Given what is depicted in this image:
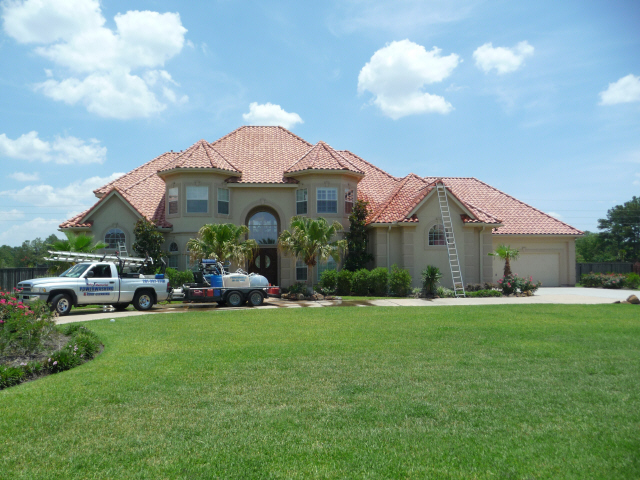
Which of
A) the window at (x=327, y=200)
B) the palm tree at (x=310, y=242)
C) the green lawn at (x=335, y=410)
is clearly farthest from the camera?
the window at (x=327, y=200)

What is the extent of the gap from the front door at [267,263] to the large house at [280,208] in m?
0.06

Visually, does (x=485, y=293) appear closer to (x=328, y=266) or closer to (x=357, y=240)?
(x=357, y=240)

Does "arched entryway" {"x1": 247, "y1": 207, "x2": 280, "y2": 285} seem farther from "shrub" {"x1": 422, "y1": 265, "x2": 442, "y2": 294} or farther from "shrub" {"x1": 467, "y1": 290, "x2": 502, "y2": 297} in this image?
"shrub" {"x1": 467, "y1": 290, "x2": 502, "y2": 297}

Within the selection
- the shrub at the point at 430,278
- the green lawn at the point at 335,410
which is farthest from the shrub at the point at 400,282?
the green lawn at the point at 335,410

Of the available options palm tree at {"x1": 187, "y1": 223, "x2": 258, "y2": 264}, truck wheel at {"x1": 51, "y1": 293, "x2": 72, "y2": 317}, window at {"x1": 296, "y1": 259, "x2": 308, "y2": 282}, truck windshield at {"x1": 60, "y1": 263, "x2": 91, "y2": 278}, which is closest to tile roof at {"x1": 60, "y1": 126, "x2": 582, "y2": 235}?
window at {"x1": 296, "y1": 259, "x2": 308, "y2": 282}

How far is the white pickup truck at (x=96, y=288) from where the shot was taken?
1728cm

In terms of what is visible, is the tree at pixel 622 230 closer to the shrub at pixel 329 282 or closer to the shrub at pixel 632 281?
the shrub at pixel 632 281

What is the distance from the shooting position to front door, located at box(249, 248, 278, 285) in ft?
97.2

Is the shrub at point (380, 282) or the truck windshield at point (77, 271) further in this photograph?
the shrub at point (380, 282)

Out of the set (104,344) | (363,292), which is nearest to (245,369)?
(104,344)

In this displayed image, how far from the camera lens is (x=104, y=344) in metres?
11.1

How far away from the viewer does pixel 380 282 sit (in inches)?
1006

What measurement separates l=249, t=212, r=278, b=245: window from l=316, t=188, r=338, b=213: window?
3117 millimetres

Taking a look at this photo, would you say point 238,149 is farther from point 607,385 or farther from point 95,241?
point 607,385
